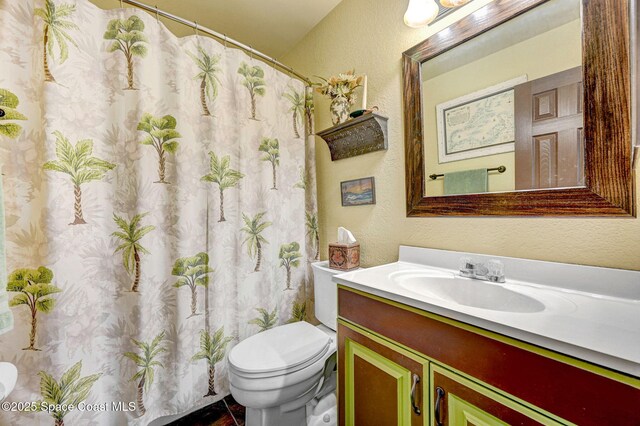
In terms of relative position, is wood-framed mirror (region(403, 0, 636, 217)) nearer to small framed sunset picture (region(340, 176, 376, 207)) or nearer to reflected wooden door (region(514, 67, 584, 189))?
reflected wooden door (region(514, 67, 584, 189))

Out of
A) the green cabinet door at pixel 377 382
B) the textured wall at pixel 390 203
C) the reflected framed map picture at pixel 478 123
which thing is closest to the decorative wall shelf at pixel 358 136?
the textured wall at pixel 390 203

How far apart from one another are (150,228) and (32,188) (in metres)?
0.44

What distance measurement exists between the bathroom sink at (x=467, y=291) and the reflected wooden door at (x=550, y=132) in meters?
0.40

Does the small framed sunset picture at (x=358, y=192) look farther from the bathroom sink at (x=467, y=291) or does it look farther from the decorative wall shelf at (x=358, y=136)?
the bathroom sink at (x=467, y=291)

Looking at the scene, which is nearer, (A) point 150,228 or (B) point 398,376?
(B) point 398,376

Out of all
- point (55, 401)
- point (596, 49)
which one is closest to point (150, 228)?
point (55, 401)

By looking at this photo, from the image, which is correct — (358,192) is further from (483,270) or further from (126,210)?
(126,210)

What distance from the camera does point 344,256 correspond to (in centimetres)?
147

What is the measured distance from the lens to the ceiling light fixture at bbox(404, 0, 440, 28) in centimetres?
111

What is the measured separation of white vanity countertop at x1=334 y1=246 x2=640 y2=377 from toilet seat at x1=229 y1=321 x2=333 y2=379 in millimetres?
471

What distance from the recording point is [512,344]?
22.7 inches

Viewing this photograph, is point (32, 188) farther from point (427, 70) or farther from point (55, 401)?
point (427, 70)

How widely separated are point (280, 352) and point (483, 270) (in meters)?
0.95

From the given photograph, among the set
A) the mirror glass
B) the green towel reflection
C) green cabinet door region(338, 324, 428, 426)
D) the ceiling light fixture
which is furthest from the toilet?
the ceiling light fixture
